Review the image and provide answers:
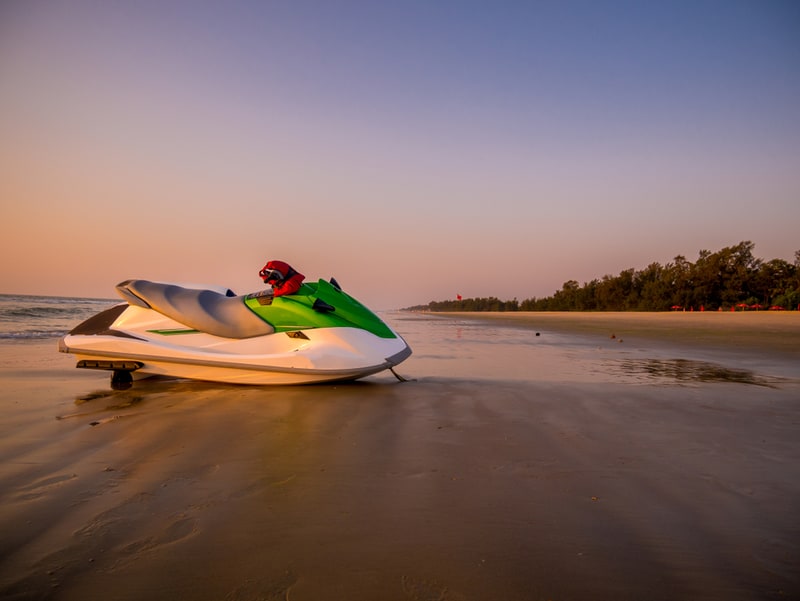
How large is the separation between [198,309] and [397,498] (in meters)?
4.14

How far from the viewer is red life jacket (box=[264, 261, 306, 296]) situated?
18.2 feet

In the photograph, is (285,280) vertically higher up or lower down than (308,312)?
higher up

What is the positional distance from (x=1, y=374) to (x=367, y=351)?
184 inches

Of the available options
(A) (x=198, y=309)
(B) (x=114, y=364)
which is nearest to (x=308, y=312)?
(A) (x=198, y=309)

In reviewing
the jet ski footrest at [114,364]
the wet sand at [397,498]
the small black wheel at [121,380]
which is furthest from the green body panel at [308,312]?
the small black wheel at [121,380]

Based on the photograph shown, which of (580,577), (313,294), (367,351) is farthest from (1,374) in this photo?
(580,577)

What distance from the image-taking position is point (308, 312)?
5.52m

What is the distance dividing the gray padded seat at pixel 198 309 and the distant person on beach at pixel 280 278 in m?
0.42

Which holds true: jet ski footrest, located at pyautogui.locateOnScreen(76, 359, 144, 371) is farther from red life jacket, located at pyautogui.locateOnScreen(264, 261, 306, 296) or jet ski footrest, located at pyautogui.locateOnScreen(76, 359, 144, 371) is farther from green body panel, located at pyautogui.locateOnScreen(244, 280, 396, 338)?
red life jacket, located at pyautogui.locateOnScreen(264, 261, 306, 296)

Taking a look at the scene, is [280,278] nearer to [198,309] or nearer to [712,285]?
[198,309]

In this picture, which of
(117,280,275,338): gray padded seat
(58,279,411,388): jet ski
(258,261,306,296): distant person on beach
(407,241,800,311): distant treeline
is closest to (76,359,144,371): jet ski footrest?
(58,279,411,388): jet ski

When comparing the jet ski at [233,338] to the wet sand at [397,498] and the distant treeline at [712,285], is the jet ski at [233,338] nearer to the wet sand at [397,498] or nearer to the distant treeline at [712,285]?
the wet sand at [397,498]

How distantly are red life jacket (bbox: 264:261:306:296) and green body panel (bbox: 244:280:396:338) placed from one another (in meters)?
0.07

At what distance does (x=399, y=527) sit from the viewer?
6.23ft
